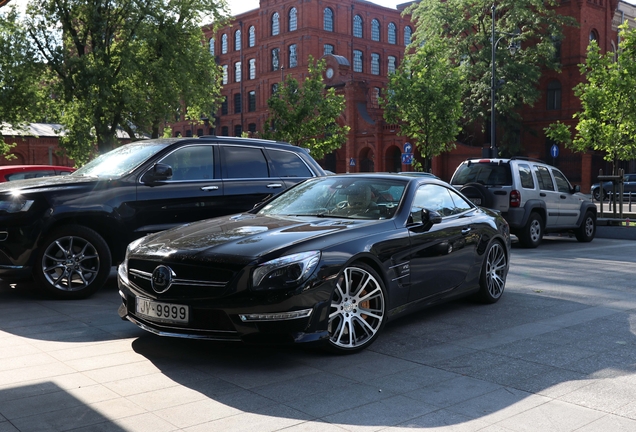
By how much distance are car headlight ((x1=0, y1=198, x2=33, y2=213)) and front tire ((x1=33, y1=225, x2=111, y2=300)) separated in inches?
16.0

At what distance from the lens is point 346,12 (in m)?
71.8

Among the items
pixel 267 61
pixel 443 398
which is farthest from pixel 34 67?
pixel 267 61

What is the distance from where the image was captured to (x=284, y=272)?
4.97 m

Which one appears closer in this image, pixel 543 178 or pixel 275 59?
pixel 543 178

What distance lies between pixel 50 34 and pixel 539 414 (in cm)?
3267

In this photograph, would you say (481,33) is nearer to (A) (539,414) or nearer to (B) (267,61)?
(B) (267,61)

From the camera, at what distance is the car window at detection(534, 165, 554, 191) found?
14875mm

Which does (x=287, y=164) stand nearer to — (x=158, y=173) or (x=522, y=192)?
(x=158, y=173)

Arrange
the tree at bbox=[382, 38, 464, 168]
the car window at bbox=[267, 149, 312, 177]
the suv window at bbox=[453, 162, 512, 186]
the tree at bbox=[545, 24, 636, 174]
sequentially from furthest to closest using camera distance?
the tree at bbox=[382, 38, 464, 168]
the tree at bbox=[545, 24, 636, 174]
the suv window at bbox=[453, 162, 512, 186]
the car window at bbox=[267, 149, 312, 177]

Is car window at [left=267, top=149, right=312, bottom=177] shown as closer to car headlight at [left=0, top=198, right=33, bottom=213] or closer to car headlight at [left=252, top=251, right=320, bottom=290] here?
car headlight at [left=0, top=198, right=33, bottom=213]

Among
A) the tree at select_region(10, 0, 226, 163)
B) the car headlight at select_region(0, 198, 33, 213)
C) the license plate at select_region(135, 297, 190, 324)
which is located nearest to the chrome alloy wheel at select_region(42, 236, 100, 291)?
the car headlight at select_region(0, 198, 33, 213)

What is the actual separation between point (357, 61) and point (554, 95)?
2664cm

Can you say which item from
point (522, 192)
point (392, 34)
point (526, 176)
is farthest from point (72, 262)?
point (392, 34)

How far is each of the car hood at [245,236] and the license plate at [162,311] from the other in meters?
0.36
